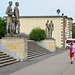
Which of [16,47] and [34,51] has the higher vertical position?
[16,47]

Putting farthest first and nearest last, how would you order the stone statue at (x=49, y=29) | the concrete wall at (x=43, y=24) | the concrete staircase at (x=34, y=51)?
the concrete wall at (x=43, y=24) < the stone statue at (x=49, y=29) < the concrete staircase at (x=34, y=51)

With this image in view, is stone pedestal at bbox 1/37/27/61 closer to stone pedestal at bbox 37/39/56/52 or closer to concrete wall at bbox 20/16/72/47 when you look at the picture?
stone pedestal at bbox 37/39/56/52

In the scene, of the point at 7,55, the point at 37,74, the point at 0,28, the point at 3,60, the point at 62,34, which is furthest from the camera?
the point at 62,34

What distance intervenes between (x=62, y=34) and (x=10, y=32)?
105 ft

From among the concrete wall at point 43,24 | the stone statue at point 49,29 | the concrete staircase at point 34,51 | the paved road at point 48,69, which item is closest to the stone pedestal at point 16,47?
the paved road at point 48,69

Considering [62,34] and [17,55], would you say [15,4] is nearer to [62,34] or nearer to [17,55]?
[17,55]

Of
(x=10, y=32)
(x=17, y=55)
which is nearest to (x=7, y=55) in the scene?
(x=17, y=55)

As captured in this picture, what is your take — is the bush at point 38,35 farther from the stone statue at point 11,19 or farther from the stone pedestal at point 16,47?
the stone pedestal at point 16,47

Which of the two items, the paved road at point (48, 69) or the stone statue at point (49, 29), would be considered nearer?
the paved road at point (48, 69)

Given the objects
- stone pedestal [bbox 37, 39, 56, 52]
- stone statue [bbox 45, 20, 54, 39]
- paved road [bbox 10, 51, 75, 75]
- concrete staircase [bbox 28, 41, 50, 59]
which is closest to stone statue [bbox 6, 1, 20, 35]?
concrete staircase [bbox 28, 41, 50, 59]

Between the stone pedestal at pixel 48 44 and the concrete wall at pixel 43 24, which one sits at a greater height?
the concrete wall at pixel 43 24

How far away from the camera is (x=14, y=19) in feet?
67.4

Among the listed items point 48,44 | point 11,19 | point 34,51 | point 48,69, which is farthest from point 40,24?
point 48,69

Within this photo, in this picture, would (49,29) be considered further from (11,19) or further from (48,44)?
(11,19)
